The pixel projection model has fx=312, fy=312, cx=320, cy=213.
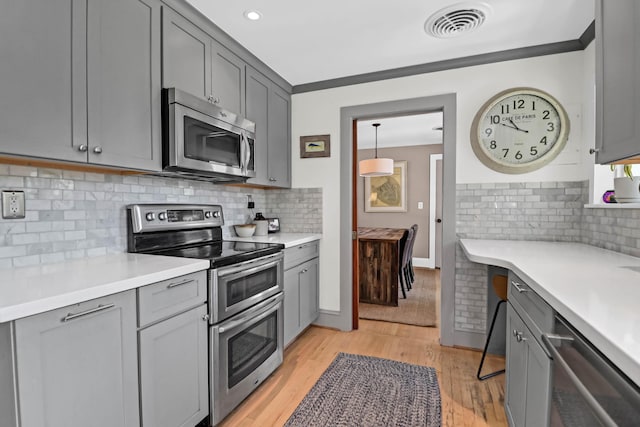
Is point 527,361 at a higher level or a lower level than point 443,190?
lower

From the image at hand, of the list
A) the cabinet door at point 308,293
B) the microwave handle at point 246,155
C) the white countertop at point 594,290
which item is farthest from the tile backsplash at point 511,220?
the microwave handle at point 246,155

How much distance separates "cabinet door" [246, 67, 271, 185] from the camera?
2.47m

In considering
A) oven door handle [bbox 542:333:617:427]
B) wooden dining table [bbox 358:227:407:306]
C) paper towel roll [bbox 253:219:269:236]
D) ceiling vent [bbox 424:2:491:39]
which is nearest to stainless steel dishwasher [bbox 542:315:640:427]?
oven door handle [bbox 542:333:617:427]

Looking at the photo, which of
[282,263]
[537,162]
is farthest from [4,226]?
[537,162]

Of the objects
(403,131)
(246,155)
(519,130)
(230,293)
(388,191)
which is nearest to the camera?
(230,293)

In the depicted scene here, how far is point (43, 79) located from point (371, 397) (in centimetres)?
228

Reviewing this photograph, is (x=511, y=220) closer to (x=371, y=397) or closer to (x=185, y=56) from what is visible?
(x=371, y=397)

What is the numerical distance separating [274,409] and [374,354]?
Result: 971 mm

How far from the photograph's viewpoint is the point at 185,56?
1853 mm

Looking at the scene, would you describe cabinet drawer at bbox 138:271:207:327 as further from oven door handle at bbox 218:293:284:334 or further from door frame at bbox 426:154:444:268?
door frame at bbox 426:154:444:268

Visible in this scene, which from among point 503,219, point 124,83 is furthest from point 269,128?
point 503,219

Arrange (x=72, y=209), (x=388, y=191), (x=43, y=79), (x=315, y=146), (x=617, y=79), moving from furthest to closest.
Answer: (x=388, y=191), (x=315, y=146), (x=72, y=209), (x=43, y=79), (x=617, y=79)

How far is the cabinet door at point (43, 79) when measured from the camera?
3.67 ft

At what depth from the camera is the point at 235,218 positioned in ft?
9.22
